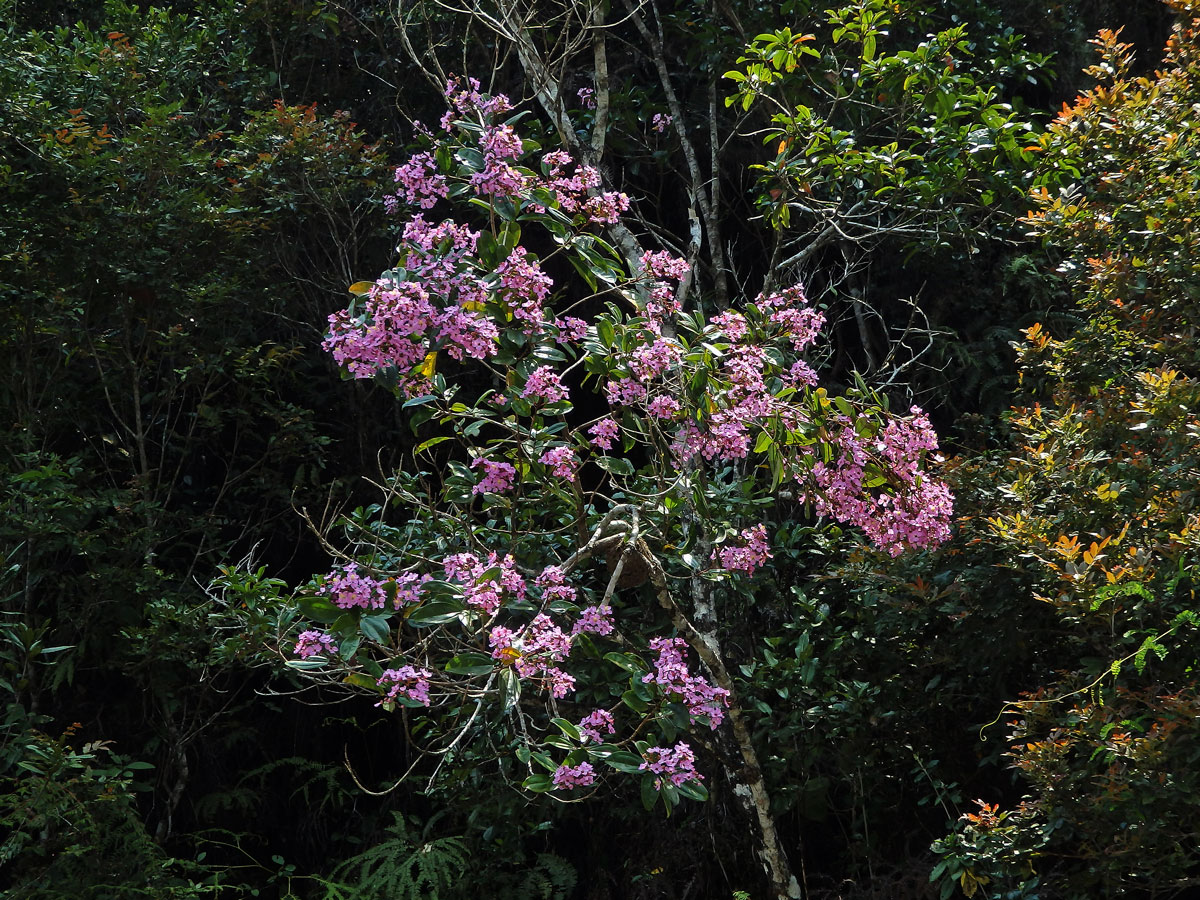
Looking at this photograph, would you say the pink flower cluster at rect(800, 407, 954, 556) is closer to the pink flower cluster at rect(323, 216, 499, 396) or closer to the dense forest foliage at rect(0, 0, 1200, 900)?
the dense forest foliage at rect(0, 0, 1200, 900)

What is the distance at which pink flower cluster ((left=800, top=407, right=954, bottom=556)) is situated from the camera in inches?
111

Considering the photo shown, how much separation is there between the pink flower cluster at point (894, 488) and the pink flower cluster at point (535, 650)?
86 centimetres

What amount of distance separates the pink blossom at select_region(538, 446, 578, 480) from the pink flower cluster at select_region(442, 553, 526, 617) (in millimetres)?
288

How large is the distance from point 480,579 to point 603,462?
25.3 inches

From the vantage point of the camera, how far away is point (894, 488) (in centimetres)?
285

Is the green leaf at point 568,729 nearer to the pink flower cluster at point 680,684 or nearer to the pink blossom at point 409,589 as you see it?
the pink flower cluster at point 680,684

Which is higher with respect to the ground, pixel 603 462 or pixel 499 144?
pixel 499 144

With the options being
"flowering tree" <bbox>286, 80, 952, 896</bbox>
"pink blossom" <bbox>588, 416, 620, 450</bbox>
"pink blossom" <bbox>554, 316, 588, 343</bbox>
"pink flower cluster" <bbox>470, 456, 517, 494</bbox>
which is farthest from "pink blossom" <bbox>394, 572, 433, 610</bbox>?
"pink blossom" <bbox>554, 316, 588, 343</bbox>

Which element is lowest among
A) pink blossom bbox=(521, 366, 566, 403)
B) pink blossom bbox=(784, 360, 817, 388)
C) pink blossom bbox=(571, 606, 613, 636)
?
pink blossom bbox=(571, 606, 613, 636)

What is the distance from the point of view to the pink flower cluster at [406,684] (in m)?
2.44

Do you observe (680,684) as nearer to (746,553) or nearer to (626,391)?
(746,553)

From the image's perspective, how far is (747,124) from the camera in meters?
5.12

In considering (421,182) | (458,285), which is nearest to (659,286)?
(458,285)

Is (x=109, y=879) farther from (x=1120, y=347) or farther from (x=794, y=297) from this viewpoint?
(x=1120, y=347)
